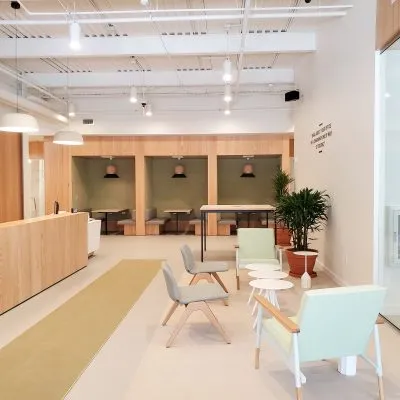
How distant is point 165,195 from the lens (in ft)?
42.4

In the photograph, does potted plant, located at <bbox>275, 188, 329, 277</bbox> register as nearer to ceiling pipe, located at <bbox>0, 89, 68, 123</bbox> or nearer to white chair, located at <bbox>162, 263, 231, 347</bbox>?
white chair, located at <bbox>162, 263, 231, 347</bbox>

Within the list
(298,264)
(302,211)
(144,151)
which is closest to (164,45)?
(302,211)

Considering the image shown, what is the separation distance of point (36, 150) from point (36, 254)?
9040 millimetres

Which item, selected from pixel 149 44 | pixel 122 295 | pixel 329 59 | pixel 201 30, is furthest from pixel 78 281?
pixel 329 59

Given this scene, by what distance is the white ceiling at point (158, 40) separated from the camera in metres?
5.69

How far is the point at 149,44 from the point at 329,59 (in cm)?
307

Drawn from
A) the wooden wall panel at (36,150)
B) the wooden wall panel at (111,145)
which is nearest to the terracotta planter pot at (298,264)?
the wooden wall panel at (111,145)

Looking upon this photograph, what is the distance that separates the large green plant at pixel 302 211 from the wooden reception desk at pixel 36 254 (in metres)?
3.54

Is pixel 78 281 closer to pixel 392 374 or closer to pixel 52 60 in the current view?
pixel 392 374

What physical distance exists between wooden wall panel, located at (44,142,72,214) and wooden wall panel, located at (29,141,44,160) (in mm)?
1934

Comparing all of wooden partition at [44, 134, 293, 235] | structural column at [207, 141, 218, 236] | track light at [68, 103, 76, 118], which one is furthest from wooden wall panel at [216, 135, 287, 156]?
track light at [68, 103, 76, 118]

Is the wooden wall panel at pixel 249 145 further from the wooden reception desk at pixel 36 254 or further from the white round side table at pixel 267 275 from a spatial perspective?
the white round side table at pixel 267 275

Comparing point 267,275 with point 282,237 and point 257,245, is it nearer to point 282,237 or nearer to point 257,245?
point 257,245

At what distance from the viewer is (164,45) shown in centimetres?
657
